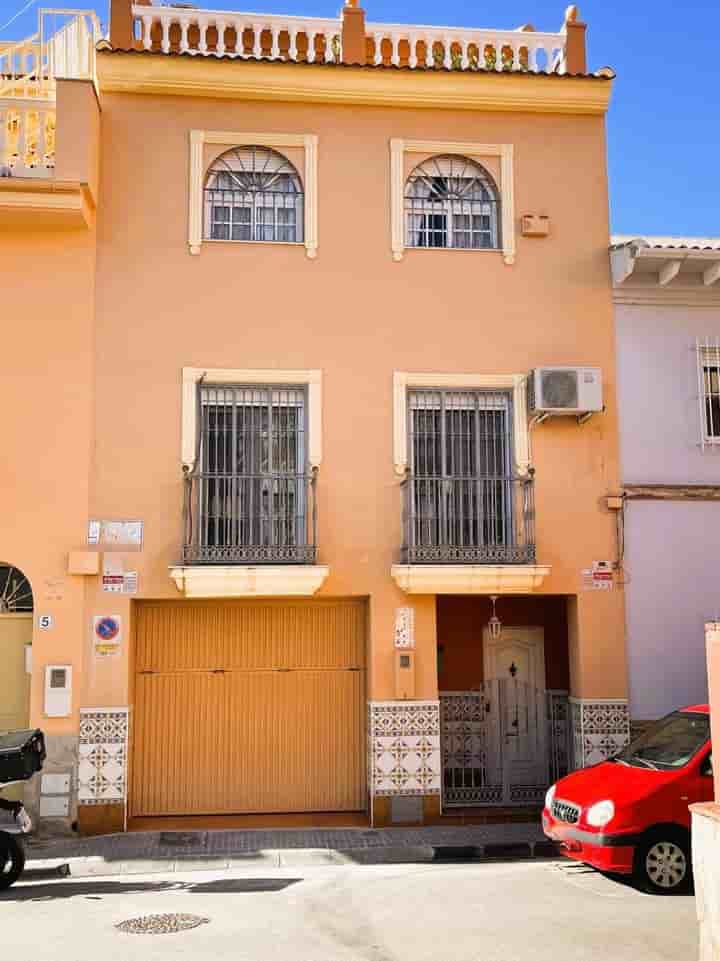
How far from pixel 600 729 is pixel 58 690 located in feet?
20.9

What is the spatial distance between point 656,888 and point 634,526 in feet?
16.2

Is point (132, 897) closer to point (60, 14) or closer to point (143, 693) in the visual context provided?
point (143, 693)

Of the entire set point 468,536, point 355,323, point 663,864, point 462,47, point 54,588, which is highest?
point 462,47

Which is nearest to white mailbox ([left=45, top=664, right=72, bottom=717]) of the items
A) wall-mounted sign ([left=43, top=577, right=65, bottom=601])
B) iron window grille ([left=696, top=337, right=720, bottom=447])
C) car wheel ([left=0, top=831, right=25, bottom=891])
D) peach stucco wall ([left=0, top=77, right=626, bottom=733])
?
peach stucco wall ([left=0, top=77, right=626, bottom=733])

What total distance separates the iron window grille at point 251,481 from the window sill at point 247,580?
0.83ft

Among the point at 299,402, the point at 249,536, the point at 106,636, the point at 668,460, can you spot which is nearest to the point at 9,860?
the point at 106,636

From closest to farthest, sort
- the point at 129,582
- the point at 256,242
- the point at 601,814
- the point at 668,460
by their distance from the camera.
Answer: the point at 601,814 → the point at 129,582 → the point at 256,242 → the point at 668,460

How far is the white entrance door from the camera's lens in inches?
533

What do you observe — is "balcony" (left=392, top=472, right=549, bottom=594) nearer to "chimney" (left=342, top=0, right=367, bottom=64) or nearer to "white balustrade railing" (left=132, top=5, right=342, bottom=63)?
"chimney" (left=342, top=0, right=367, bottom=64)

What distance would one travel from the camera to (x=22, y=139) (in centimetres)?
1237

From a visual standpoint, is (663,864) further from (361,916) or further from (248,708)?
(248,708)

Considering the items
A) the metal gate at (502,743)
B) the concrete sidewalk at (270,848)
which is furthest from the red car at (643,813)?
the metal gate at (502,743)

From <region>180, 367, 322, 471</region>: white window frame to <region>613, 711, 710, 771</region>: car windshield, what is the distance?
4815mm

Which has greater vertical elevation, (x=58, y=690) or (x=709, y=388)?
(x=709, y=388)
